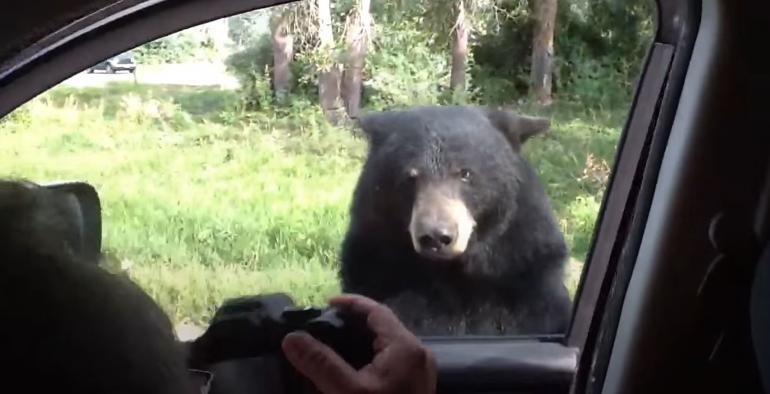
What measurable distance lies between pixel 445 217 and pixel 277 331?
285mm

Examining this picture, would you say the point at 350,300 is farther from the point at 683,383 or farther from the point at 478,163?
the point at 683,383

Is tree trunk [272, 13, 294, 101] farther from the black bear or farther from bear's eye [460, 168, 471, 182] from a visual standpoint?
bear's eye [460, 168, 471, 182]

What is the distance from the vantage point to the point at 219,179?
1.39 m

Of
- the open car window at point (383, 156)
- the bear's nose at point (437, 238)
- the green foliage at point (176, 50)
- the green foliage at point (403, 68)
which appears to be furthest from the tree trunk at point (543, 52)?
the green foliage at point (176, 50)

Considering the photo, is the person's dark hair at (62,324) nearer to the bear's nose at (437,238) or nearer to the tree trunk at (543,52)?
the bear's nose at (437,238)

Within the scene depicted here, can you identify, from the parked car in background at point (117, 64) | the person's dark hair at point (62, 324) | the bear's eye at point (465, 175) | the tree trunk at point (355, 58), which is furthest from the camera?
the bear's eye at point (465, 175)

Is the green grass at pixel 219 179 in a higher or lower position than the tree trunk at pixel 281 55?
lower

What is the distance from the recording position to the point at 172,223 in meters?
1.38

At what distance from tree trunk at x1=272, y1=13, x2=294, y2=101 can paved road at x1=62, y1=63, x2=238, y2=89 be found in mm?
57

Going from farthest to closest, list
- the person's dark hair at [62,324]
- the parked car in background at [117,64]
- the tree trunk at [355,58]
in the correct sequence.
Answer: the tree trunk at [355,58], the parked car in background at [117,64], the person's dark hair at [62,324]

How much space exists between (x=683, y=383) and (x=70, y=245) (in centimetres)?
82

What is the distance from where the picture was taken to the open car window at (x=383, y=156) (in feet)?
4.34

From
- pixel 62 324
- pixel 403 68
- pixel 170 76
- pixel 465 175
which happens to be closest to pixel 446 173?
pixel 465 175

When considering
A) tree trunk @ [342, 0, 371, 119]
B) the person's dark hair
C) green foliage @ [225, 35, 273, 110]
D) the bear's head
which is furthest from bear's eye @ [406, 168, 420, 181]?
the person's dark hair
